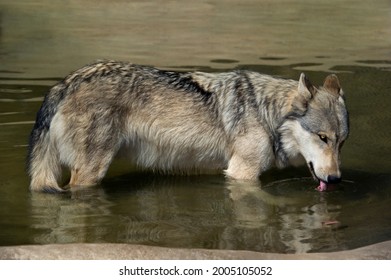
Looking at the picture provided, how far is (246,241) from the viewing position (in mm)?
7000

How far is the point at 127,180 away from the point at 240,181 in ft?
3.20

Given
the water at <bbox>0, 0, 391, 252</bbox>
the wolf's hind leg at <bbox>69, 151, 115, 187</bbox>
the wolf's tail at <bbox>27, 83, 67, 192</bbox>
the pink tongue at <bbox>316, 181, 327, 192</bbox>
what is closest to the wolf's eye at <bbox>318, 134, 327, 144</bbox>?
the pink tongue at <bbox>316, 181, 327, 192</bbox>

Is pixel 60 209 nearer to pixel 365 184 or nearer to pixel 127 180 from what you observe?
pixel 127 180

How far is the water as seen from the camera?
7.23m

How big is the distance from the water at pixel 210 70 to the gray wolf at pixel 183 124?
0.21m

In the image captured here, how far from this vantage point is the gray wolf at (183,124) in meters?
7.96

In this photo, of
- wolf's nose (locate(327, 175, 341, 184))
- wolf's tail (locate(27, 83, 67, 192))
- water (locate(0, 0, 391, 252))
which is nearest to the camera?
water (locate(0, 0, 391, 252))

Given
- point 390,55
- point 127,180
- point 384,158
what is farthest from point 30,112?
point 390,55

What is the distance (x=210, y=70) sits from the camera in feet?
37.7

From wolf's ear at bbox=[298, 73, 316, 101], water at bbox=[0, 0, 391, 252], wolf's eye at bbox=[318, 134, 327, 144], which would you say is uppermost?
wolf's ear at bbox=[298, 73, 316, 101]

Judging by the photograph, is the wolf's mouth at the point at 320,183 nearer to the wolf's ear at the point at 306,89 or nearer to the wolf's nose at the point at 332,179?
the wolf's nose at the point at 332,179

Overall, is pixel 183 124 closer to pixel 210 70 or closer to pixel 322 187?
pixel 322 187

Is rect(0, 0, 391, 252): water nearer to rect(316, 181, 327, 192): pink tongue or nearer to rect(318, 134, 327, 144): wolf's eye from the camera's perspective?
rect(316, 181, 327, 192): pink tongue

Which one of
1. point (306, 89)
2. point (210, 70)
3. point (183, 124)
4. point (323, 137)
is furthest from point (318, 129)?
point (210, 70)
